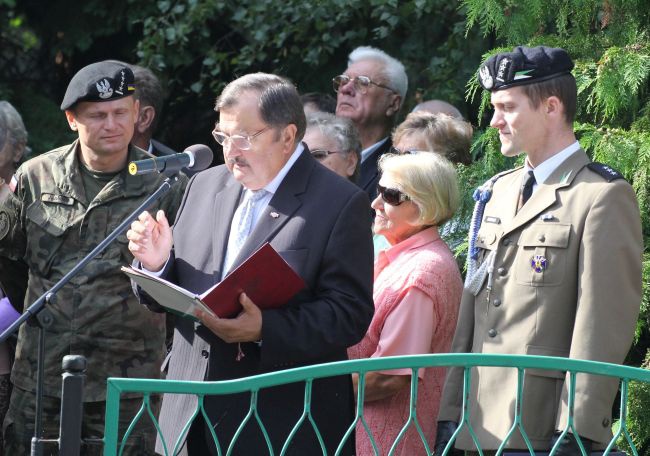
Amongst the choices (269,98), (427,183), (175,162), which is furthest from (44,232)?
(427,183)

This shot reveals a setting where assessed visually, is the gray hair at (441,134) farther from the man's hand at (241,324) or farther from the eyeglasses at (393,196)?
the man's hand at (241,324)

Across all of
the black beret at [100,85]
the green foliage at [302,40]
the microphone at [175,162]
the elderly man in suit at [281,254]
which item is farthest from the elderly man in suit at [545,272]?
the green foliage at [302,40]

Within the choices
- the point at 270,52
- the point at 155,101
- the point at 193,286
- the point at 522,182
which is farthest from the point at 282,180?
the point at 270,52

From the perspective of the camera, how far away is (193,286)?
4.03 meters

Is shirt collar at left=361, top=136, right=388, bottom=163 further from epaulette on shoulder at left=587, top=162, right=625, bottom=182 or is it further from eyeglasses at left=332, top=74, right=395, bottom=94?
epaulette on shoulder at left=587, top=162, right=625, bottom=182

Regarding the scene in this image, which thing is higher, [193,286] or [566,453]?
[193,286]

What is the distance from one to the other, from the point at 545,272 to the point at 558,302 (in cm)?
11

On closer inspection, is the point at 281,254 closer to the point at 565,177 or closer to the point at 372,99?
the point at 565,177

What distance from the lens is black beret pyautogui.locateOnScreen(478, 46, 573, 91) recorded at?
407cm

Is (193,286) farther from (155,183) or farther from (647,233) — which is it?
(647,233)

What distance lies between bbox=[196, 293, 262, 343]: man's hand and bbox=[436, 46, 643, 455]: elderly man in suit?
77 cm

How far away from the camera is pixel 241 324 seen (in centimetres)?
378

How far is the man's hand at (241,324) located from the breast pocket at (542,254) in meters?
0.90

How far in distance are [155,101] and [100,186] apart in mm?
1575
